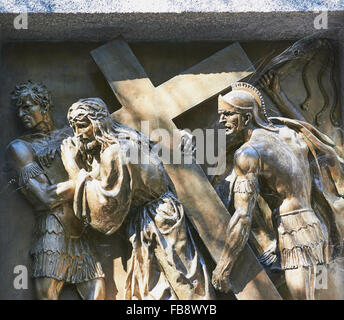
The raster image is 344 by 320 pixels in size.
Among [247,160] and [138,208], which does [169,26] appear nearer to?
[247,160]

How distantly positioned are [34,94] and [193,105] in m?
1.24

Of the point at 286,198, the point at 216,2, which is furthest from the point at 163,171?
the point at 216,2

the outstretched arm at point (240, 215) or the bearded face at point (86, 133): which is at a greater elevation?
the bearded face at point (86, 133)

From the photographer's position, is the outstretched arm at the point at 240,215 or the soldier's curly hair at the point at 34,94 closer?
the outstretched arm at the point at 240,215

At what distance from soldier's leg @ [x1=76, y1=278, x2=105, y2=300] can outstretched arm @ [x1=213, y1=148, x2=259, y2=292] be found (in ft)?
2.79

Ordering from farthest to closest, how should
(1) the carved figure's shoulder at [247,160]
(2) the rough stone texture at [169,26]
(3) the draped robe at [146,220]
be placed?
(2) the rough stone texture at [169,26] → (1) the carved figure's shoulder at [247,160] → (3) the draped robe at [146,220]

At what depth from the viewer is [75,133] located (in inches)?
225

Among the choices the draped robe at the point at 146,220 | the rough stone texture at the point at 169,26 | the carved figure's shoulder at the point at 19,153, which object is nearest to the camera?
the draped robe at the point at 146,220

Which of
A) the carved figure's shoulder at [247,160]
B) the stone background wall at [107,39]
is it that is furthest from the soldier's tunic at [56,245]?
the carved figure's shoulder at [247,160]

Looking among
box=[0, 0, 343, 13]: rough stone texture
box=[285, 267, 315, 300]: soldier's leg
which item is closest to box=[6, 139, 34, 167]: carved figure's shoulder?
box=[0, 0, 343, 13]: rough stone texture

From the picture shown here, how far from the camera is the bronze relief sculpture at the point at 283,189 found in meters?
5.55

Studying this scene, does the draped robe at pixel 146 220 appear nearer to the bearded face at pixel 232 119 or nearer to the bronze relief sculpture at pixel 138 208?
the bronze relief sculpture at pixel 138 208
